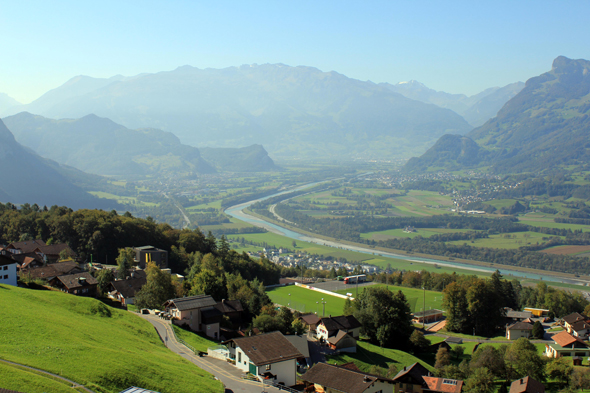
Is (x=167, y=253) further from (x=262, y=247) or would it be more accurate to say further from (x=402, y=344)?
(x=262, y=247)

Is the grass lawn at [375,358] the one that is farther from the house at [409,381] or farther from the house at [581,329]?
the house at [581,329]

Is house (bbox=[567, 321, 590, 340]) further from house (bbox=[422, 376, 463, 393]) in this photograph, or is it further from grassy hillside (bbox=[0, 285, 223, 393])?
grassy hillside (bbox=[0, 285, 223, 393])

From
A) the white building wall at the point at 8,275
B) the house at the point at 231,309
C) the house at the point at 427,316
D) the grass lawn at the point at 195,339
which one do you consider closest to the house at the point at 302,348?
A: the grass lawn at the point at 195,339

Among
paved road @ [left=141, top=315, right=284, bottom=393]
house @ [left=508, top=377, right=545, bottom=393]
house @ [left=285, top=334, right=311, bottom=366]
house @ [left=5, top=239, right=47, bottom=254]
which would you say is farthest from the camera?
house @ [left=5, top=239, right=47, bottom=254]

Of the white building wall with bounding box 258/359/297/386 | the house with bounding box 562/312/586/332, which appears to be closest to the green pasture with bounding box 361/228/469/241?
the house with bounding box 562/312/586/332

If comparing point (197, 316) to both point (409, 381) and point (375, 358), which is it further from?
point (409, 381)

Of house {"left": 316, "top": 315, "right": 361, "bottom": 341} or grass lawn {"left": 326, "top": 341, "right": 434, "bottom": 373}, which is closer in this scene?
grass lawn {"left": 326, "top": 341, "right": 434, "bottom": 373}

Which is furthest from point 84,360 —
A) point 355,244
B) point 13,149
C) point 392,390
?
point 13,149

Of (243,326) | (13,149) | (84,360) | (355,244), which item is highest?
(13,149)
